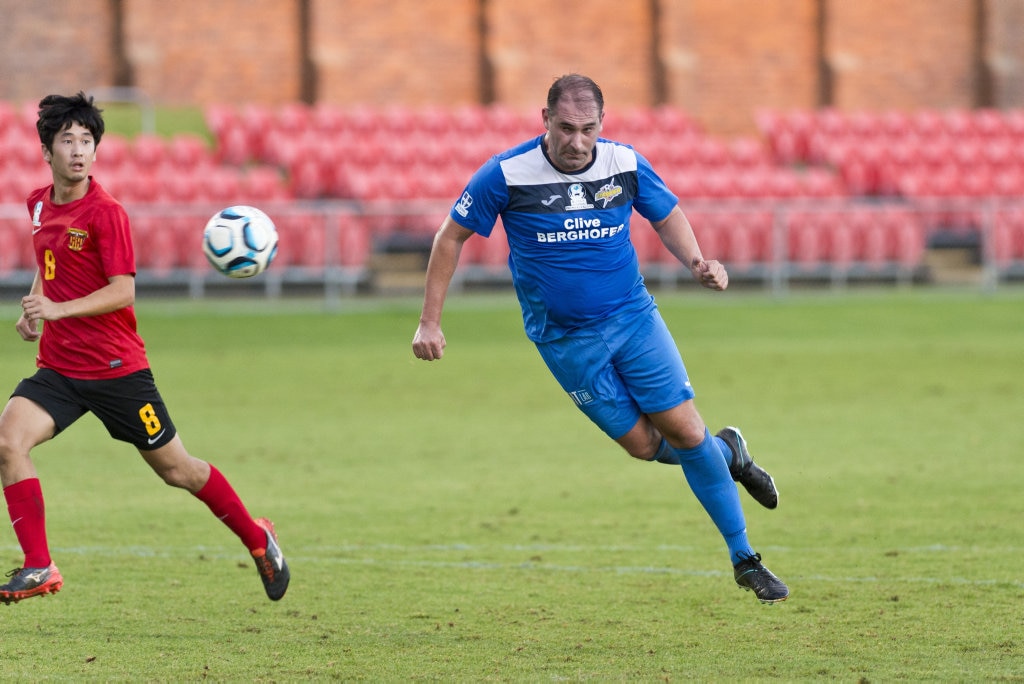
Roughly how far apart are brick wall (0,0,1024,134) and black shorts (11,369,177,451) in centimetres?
2359

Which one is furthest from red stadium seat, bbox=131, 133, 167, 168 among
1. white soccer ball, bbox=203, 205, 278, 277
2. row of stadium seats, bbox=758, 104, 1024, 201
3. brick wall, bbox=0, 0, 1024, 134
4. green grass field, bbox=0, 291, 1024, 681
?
white soccer ball, bbox=203, 205, 278, 277

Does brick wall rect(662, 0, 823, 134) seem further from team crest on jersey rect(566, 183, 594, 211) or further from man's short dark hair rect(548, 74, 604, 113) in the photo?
man's short dark hair rect(548, 74, 604, 113)

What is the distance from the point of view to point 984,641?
5508mm

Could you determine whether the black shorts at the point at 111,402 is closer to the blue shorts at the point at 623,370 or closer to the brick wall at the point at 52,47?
the blue shorts at the point at 623,370

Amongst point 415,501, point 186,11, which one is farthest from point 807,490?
point 186,11

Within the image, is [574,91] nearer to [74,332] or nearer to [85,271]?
[85,271]

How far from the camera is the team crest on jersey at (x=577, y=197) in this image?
19.8 ft

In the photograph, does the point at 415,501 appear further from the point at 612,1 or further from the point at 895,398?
the point at 612,1

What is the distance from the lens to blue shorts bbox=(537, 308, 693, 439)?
240 inches

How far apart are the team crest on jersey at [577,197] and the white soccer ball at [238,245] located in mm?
1691

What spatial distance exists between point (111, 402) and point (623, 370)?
2.08 m

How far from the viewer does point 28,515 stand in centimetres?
574

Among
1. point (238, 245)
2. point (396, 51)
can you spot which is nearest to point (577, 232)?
point (238, 245)

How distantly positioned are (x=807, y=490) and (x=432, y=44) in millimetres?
23484
